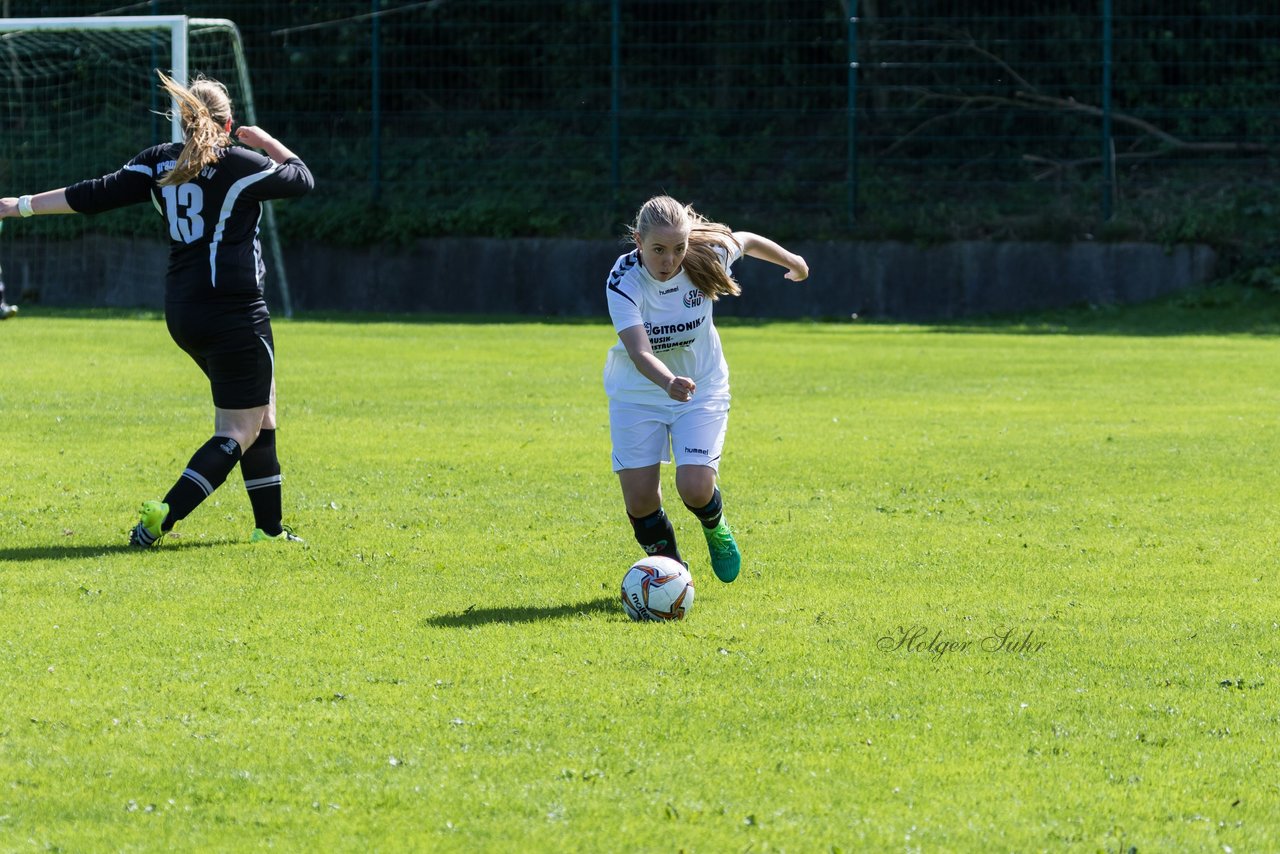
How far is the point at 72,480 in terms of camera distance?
944 cm

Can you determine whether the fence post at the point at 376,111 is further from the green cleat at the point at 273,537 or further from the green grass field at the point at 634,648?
the green cleat at the point at 273,537

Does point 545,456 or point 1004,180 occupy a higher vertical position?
point 1004,180

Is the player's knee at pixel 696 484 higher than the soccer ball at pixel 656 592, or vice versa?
the player's knee at pixel 696 484

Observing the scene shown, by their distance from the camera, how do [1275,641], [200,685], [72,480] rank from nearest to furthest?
[200,685], [1275,641], [72,480]

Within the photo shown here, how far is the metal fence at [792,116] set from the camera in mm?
25625

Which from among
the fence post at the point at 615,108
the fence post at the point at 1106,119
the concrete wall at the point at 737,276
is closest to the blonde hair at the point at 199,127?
the concrete wall at the point at 737,276

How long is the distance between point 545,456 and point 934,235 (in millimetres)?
15635

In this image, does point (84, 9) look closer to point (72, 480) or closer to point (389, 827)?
point (72, 480)

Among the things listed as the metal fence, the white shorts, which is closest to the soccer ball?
the white shorts

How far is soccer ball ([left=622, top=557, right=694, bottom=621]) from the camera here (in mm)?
6223

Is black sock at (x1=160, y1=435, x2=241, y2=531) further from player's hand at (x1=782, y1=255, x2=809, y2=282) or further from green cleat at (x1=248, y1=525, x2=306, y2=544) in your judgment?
player's hand at (x1=782, y1=255, x2=809, y2=282)

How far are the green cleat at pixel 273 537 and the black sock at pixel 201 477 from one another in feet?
1.10

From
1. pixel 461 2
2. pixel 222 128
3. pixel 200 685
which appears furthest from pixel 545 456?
pixel 461 2

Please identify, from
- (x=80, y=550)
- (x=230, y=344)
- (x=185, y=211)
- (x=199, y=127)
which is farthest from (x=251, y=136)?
(x=80, y=550)
